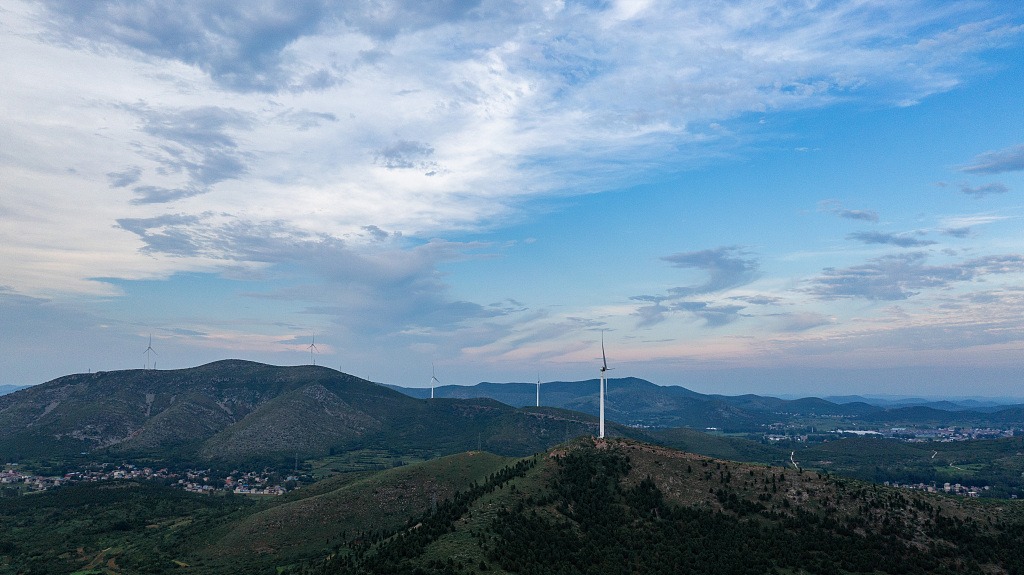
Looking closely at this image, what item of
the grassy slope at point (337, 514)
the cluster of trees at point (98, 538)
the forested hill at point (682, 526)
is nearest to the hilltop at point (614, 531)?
the forested hill at point (682, 526)

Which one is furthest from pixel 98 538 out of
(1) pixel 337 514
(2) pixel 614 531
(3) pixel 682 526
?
(3) pixel 682 526

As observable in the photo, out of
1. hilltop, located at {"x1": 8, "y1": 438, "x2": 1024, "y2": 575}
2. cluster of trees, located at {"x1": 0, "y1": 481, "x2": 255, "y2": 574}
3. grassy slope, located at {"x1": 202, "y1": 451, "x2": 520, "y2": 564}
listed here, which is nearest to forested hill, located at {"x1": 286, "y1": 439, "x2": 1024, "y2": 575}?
hilltop, located at {"x1": 8, "y1": 438, "x2": 1024, "y2": 575}

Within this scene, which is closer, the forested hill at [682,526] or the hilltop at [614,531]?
the forested hill at [682,526]

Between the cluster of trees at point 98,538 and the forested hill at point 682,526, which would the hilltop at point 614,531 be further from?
the cluster of trees at point 98,538

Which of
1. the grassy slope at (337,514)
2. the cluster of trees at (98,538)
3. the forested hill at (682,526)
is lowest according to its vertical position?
the cluster of trees at (98,538)

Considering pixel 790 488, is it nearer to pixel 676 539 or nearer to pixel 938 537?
pixel 938 537

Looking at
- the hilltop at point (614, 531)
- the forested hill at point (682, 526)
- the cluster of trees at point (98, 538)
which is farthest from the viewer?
the cluster of trees at point (98, 538)

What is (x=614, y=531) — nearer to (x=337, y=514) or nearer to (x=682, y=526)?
(x=682, y=526)

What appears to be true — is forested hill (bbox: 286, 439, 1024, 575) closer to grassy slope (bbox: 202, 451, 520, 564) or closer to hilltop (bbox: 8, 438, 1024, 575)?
hilltop (bbox: 8, 438, 1024, 575)

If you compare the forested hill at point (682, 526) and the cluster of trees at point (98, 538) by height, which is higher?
the forested hill at point (682, 526)

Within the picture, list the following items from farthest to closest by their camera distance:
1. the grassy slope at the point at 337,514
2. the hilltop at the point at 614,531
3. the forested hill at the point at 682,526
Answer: the grassy slope at the point at 337,514, the hilltop at the point at 614,531, the forested hill at the point at 682,526
